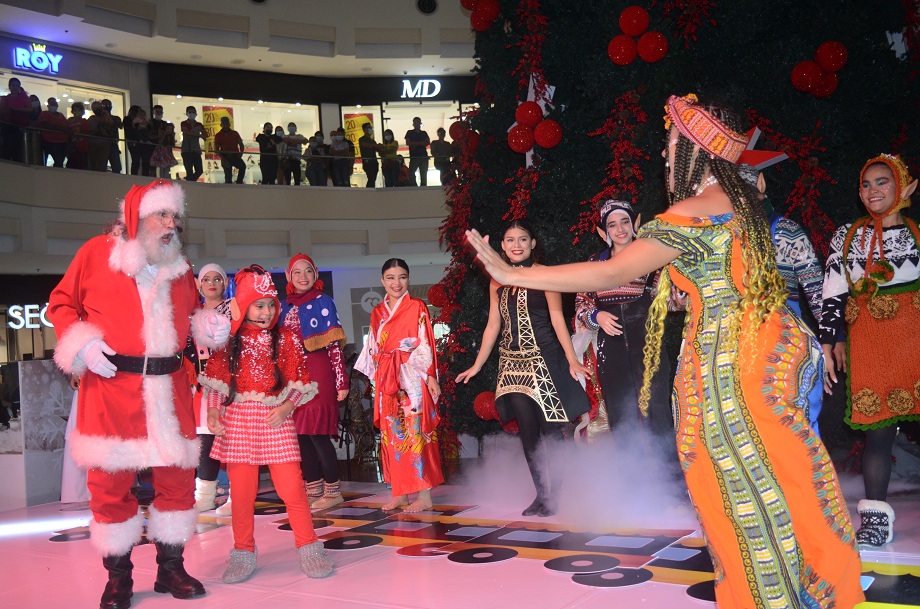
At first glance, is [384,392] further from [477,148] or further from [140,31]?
[140,31]

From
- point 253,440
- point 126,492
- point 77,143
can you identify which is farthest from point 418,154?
point 126,492

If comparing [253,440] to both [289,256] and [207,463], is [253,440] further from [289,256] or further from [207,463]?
[289,256]

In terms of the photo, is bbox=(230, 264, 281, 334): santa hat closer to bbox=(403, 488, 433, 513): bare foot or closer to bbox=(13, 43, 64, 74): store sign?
bbox=(403, 488, 433, 513): bare foot

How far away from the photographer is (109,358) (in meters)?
3.58

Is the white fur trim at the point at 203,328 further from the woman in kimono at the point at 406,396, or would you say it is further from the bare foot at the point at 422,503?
the bare foot at the point at 422,503

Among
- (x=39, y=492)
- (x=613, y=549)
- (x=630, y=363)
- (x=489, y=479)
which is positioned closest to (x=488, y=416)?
(x=489, y=479)

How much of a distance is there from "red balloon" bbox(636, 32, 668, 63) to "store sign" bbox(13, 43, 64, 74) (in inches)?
557

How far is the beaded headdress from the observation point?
233cm

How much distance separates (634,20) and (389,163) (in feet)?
36.8

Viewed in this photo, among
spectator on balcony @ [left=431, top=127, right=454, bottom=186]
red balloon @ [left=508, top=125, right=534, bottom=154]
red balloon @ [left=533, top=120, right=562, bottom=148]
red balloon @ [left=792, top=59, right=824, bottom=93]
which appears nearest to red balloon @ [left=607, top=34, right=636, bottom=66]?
red balloon @ [left=533, top=120, right=562, bottom=148]

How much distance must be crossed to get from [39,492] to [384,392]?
11.8 feet

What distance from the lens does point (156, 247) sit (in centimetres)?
375

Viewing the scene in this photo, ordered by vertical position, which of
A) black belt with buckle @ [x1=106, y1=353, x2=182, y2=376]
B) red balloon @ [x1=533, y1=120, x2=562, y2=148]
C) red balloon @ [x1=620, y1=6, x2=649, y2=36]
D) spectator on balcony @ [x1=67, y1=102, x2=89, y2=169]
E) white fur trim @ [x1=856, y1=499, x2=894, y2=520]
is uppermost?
spectator on balcony @ [x1=67, y1=102, x2=89, y2=169]

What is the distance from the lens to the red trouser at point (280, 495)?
385 cm
